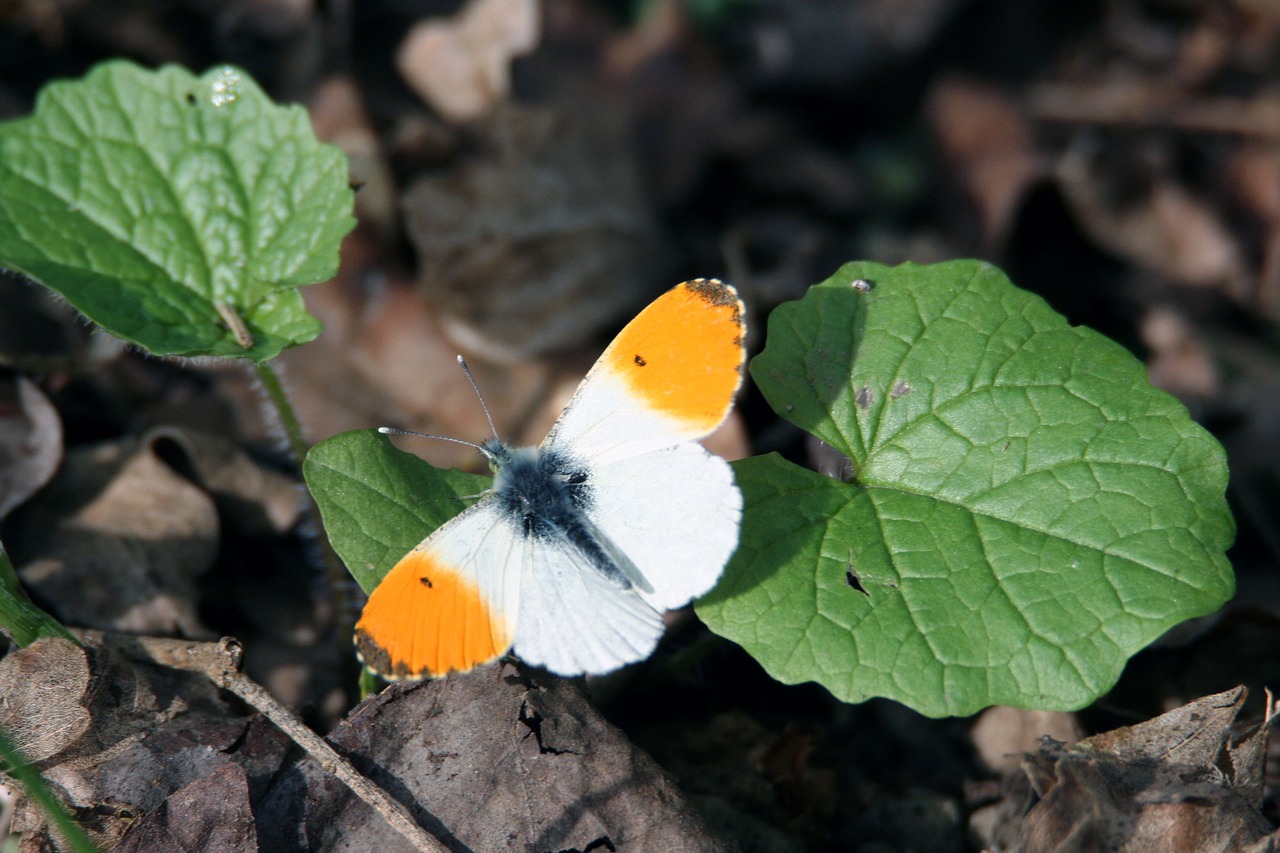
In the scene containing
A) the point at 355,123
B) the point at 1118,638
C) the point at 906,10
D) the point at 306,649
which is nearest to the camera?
the point at 1118,638

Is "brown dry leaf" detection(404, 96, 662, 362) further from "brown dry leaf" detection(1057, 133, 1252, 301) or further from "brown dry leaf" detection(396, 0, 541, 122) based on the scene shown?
"brown dry leaf" detection(1057, 133, 1252, 301)

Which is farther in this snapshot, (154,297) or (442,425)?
(442,425)

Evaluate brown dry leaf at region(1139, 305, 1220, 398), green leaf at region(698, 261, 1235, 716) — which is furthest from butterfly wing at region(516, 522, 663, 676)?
brown dry leaf at region(1139, 305, 1220, 398)

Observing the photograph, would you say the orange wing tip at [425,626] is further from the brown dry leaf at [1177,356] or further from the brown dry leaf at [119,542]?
the brown dry leaf at [1177,356]

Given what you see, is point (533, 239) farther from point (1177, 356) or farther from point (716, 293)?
point (1177, 356)

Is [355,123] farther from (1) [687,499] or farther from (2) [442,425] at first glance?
(1) [687,499]

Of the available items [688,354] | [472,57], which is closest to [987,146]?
[472,57]

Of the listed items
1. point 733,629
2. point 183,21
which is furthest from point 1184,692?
point 183,21
